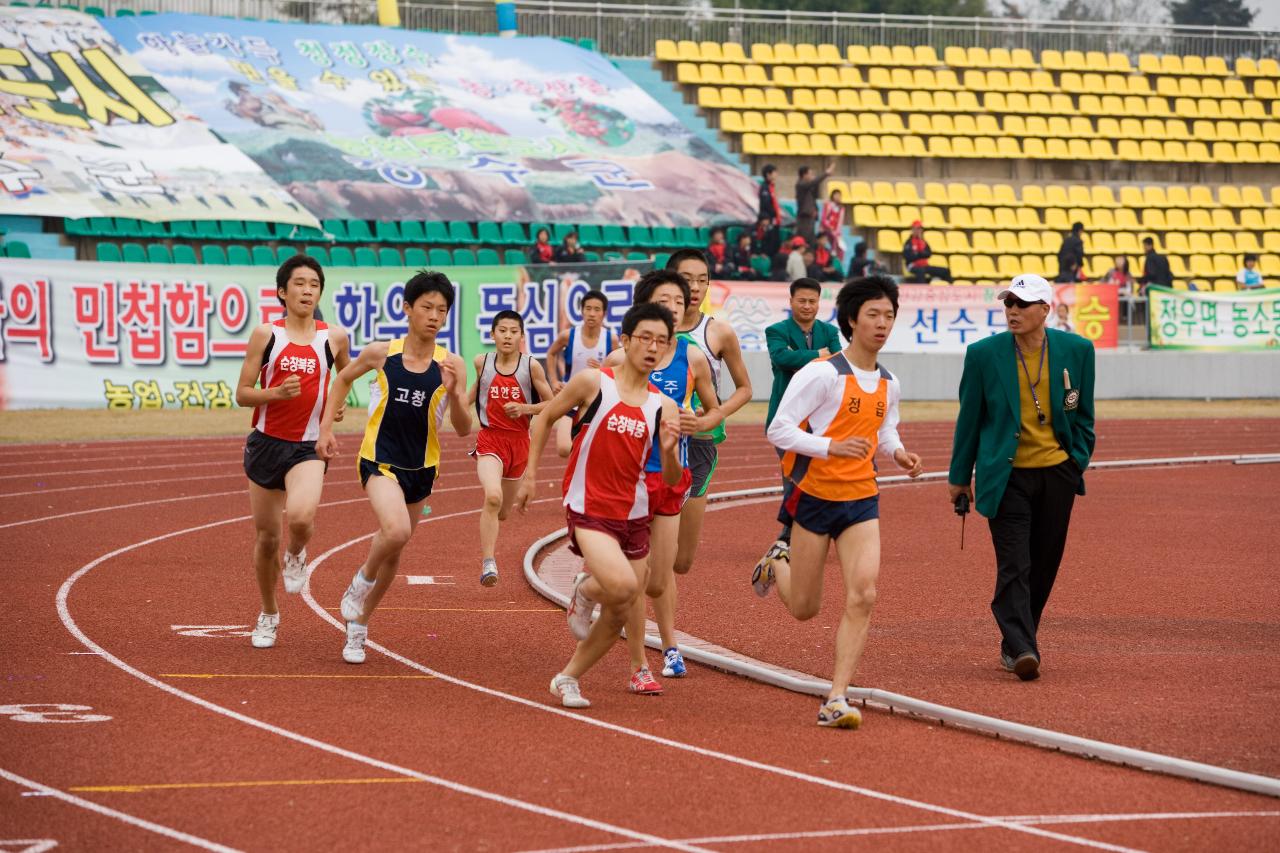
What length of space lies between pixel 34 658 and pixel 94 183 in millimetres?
20820

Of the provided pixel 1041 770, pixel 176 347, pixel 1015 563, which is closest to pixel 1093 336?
pixel 176 347

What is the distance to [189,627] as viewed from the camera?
9703mm

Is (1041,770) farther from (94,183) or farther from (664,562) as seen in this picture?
(94,183)

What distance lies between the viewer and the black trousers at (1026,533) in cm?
847

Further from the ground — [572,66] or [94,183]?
[572,66]

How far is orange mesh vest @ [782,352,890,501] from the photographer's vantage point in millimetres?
7703

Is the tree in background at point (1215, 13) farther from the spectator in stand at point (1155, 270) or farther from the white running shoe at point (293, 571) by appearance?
the white running shoe at point (293, 571)

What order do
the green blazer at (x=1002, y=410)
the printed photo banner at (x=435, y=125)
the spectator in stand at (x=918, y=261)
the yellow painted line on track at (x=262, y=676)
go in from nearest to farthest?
1. the yellow painted line on track at (x=262, y=676)
2. the green blazer at (x=1002, y=410)
3. the spectator in stand at (x=918, y=261)
4. the printed photo banner at (x=435, y=125)

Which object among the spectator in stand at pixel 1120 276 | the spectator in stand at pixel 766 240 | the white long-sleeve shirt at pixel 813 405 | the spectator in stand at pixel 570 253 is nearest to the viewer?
the white long-sleeve shirt at pixel 813 405

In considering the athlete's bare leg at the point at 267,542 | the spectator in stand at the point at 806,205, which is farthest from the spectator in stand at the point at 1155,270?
the athlete's bare leg at the point at 267,542

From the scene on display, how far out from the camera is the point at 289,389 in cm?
891

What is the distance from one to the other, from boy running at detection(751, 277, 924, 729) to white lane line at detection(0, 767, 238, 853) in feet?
9.75

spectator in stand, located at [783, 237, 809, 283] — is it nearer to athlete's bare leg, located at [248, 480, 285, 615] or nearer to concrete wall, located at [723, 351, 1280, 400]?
concrete wall, located at [723, 351, 1280, 400]

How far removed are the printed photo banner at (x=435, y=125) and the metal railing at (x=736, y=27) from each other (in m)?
1.33
